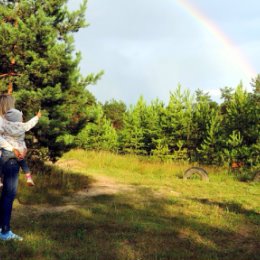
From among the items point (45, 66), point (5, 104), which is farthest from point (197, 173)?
point (5, 104)

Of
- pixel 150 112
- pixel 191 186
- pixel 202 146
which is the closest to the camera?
pixel 191 186

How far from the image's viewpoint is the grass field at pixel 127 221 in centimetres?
A: 505

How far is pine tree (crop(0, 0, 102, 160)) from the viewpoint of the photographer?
35.8 ft

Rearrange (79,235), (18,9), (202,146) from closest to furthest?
(79,235), (18,9), (202,146)

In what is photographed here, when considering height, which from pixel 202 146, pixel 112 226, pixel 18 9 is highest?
pixel 18 9

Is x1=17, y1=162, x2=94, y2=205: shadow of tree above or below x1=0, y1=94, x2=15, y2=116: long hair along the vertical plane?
below

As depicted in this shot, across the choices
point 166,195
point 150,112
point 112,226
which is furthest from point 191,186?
point 150,112

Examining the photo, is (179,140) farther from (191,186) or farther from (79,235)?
(79,235)

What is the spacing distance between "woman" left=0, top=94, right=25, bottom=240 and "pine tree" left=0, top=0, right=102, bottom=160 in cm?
558

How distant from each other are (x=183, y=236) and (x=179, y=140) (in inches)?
687

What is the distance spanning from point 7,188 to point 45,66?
21.4ft

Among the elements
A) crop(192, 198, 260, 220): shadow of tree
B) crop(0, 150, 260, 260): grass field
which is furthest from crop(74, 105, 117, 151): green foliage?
crop(192, 198, 260, 220): shadow of tree

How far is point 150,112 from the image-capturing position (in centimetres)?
2603

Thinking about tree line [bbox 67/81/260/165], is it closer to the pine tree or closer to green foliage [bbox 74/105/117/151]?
green foliage [bbox 74/105/117/151]
